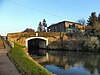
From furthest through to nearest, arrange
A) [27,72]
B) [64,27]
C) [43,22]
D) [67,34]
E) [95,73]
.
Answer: [43,22], [64,27], [67,34], [95,73], [27,72]

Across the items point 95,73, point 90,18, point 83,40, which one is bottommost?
point 95,73

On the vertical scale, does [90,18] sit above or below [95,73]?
above

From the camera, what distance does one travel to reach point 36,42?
7400 centimetres

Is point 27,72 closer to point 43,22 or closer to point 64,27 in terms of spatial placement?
point 64,27

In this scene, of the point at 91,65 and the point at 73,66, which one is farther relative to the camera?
the point at 73,66

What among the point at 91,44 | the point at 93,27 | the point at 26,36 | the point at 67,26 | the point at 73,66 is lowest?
the point at 73,66

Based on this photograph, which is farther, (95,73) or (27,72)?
(95,73)

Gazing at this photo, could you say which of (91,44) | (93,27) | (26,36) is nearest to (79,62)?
(91,44)

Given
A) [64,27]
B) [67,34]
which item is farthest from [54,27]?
[67,34]

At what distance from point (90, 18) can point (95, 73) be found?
64273mm

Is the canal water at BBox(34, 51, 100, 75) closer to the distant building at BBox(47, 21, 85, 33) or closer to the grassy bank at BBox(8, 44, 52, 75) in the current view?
the grassy bank at BBox(8, 44, 52, 75)

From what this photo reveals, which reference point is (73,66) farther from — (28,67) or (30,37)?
(30,37)

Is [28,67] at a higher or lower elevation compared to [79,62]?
higher

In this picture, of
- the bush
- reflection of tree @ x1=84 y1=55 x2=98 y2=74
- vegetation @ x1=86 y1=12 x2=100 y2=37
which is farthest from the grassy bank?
vegetation @ x1=86 y1=12 x2=100 y2=37
